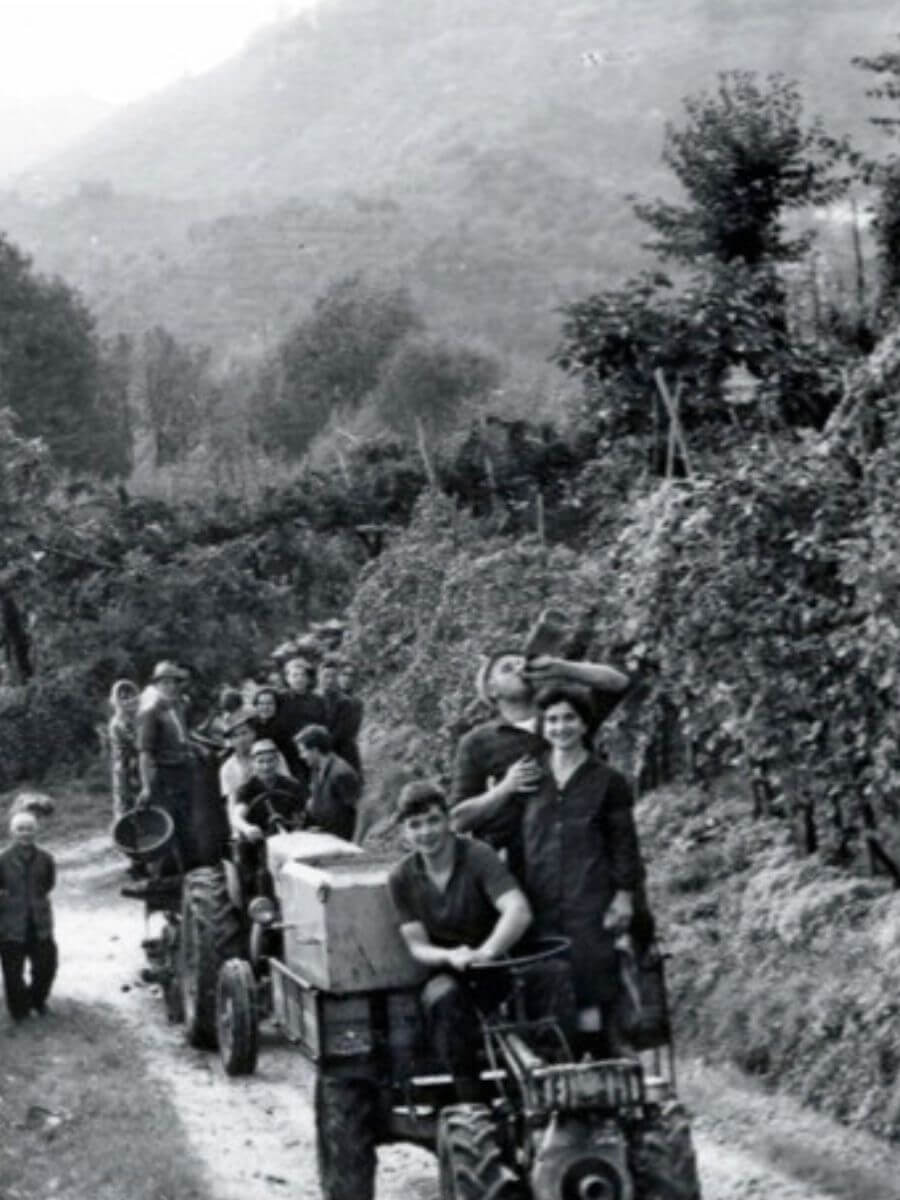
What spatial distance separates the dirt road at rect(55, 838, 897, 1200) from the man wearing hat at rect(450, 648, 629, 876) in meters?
2.21

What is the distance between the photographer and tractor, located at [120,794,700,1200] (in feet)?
26.0

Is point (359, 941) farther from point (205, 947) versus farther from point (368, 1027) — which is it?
point (205, 947)

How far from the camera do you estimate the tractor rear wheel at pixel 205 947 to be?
13945 millimetres

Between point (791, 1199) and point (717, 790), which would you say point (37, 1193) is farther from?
point (717, 790)

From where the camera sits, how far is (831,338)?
25.8m

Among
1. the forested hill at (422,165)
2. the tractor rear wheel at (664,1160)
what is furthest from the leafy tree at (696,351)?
the forested hill at (422,165)

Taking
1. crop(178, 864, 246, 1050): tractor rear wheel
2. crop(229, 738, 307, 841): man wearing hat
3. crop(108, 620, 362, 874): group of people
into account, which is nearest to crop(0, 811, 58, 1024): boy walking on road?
crop(108, 620, 362, 874): group of people

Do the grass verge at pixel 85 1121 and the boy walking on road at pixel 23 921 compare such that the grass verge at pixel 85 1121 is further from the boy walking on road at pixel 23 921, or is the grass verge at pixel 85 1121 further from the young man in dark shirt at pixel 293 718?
the young man in dark shirt at pixel 293 718

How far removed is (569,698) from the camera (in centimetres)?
910

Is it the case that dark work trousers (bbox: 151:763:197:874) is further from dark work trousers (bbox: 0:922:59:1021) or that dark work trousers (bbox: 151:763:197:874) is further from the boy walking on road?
dark work trousers (bbox: 0:922:59:1021)

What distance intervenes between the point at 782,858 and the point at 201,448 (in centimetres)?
Result: 5097

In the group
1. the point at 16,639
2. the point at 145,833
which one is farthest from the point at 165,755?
the point at 16,639

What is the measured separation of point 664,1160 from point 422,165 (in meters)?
142

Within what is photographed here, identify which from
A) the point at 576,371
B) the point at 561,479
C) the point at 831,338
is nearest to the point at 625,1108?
the point at 576,371
